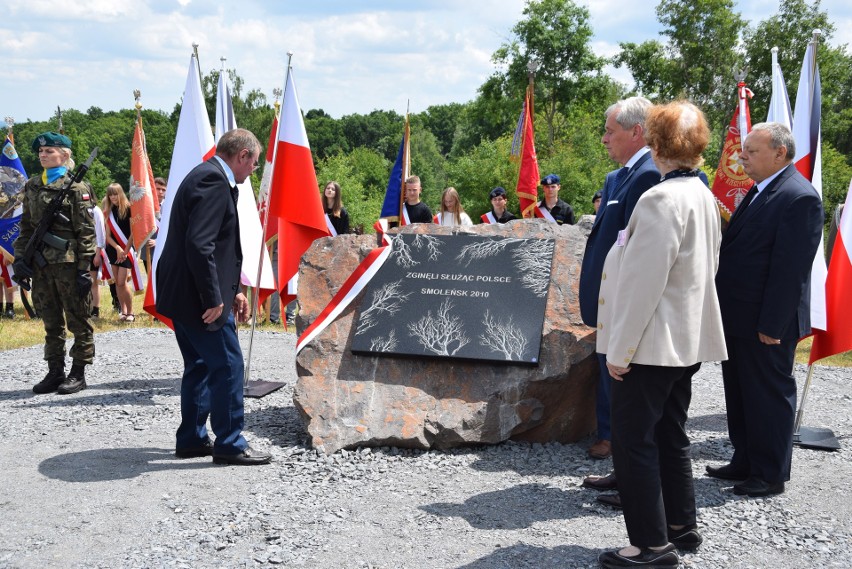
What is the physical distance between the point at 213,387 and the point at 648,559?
2.58 meters

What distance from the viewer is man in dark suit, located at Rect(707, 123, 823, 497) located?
3916 millimetres

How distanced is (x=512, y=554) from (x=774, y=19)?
32227mm

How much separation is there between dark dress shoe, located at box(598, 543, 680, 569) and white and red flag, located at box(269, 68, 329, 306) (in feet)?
12.5

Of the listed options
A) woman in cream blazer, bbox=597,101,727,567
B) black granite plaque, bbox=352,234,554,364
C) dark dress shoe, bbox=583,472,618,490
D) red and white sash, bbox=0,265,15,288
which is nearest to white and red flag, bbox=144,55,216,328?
black granite plaque, bbox=352,234,554,364

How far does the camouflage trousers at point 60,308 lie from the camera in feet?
19.7

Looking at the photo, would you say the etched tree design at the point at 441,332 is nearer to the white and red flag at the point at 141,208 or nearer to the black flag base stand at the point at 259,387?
the black flag base stand at the point at 259,387

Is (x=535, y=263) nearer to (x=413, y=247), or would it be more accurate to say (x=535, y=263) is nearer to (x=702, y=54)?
(x=413, y=247)

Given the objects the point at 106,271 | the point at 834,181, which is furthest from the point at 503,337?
the point at 834,181

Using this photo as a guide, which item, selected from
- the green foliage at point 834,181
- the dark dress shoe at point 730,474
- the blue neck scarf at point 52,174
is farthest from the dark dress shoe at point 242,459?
the green foliage at point 834,181

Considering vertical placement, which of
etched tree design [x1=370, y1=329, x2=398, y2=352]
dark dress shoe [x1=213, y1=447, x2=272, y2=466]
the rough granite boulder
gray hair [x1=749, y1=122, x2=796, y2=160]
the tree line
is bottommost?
dark dress shoe [x1=213, y1=447, x2=272, y2=466]

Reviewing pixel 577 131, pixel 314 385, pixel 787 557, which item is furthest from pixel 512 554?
pixel 577 131

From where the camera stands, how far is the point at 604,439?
15.2ft

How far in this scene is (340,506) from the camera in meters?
3.90

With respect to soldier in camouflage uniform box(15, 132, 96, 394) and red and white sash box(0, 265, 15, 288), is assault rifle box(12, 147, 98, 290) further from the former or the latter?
red and white sash box(0, 265, 15, 288)
